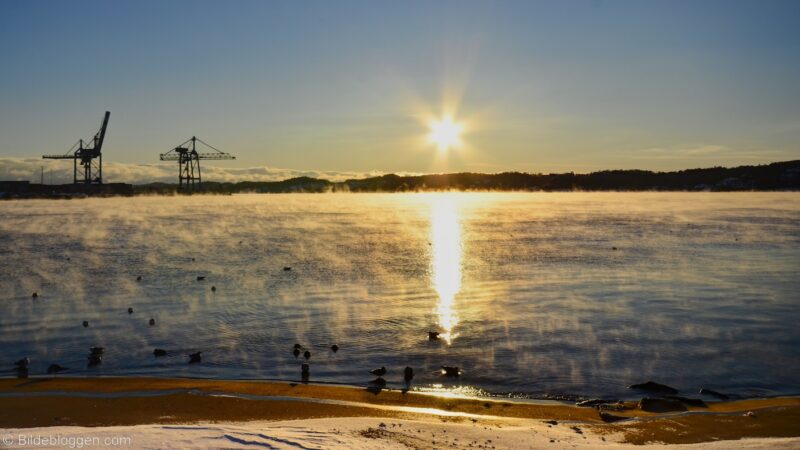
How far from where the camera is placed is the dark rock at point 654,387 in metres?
15.2

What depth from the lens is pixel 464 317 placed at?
24.6m

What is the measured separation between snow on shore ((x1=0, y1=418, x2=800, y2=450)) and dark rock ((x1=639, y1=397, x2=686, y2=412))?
8.10ft

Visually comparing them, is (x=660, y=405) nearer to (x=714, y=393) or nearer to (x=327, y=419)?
(x=714, y=393)

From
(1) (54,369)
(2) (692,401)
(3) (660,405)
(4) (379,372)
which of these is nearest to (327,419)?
(4) (379,372)

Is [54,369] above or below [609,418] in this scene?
below

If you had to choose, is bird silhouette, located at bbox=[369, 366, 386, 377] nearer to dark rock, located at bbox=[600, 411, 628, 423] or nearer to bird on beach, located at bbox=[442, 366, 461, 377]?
bird on beach, located at bbox=[442, 366, 461, 377]

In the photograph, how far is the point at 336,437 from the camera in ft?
33.7

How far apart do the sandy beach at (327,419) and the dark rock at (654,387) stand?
3.83 ft

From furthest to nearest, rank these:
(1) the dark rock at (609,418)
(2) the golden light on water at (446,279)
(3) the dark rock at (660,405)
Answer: (2) the golden light on water at (446,279), (3) the dark rock at (660,405), (1) the dark rock at (609,418)

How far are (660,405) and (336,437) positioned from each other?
755cm

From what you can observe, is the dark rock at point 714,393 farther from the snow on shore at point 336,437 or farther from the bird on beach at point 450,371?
the bird on beach at point 450,371

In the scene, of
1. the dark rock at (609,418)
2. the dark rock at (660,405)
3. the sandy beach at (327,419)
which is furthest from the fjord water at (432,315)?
the dark rock at (609,418)

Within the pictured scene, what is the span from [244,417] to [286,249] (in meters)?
41.4

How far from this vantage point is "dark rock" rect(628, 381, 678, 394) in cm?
1517
